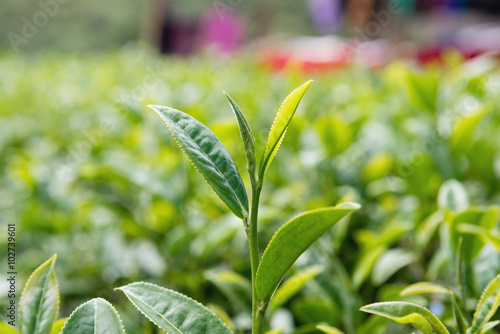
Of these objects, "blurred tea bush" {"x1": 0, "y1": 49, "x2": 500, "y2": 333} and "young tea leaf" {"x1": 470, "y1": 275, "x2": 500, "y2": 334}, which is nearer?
"young tea leaf" {"x1": 470, "y1": 275, "x2": 500, "y2": 334}

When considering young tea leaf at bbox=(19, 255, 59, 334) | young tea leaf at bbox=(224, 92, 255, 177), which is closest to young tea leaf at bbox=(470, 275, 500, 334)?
young tea leaf at bbox=(224, 92, 255, 177)

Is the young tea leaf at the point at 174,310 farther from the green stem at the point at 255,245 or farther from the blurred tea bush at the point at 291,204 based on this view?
the blurred tea bush at the point at 291,204

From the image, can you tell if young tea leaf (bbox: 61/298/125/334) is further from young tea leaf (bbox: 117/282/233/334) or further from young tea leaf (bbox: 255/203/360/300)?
young tea leaf (bbox: 255/203/360/300)

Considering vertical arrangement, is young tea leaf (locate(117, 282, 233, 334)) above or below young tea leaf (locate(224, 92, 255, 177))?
below

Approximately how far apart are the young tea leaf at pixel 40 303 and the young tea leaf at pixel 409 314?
1.23 ft

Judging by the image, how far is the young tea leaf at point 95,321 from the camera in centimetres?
61

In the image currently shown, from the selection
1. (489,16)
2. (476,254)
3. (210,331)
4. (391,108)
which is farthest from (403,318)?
(489,16)

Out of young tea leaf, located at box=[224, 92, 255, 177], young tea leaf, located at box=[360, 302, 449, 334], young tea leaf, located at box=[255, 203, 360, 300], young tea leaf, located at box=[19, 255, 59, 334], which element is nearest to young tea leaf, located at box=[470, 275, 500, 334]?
young tea leaf, located at box=[360, 302, 449, 334]

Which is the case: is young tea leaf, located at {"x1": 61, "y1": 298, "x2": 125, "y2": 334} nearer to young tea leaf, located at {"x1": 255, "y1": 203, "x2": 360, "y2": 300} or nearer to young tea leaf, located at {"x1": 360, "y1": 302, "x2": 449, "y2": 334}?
young tea leaf, located at {"x1": 255, "y1": 203, "x2": 360, "y2": 300}

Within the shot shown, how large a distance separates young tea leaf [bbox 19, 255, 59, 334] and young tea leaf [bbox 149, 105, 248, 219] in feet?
0.71

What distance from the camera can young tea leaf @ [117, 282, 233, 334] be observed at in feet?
2.05

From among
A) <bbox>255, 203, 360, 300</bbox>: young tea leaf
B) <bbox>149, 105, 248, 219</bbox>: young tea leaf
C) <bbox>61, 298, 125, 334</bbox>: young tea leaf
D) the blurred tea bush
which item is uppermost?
<bbox>149, 105, 248, 219</bbox>: young tea leaf

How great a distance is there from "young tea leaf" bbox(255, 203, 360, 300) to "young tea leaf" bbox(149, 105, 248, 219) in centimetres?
5

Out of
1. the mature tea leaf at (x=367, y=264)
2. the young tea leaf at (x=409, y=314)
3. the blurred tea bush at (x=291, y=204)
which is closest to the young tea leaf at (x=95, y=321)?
the young tea leaf at (x=409, y=314)
